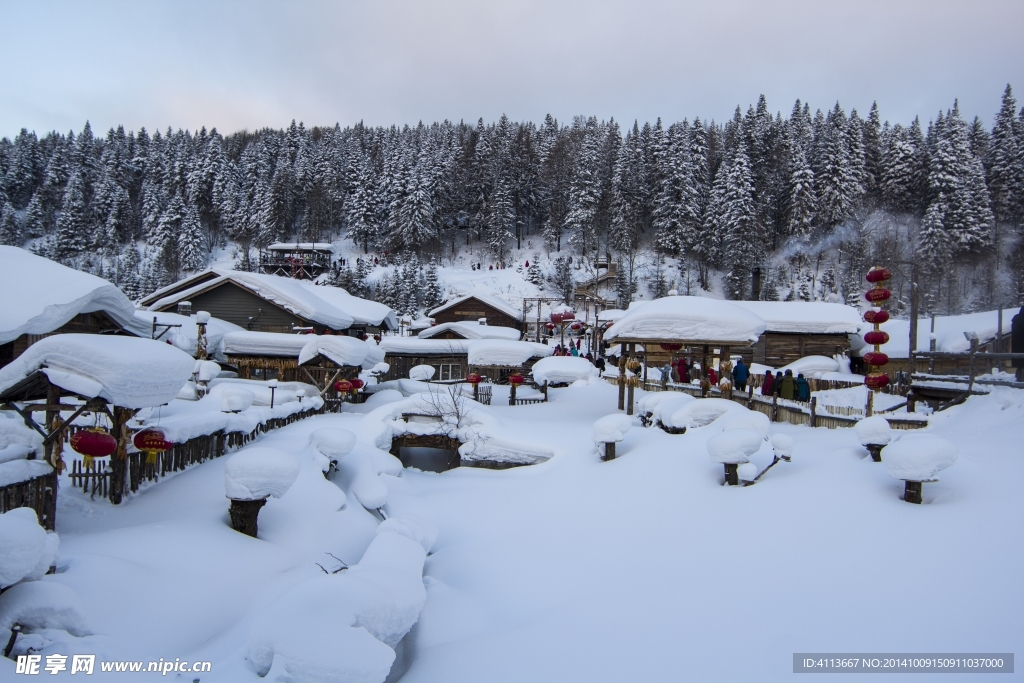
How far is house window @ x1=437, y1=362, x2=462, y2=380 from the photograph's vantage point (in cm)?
3097

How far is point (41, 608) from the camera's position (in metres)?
4.43

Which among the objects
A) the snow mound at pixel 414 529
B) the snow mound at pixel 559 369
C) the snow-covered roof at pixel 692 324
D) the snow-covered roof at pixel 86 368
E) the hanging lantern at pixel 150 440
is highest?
the snow-covered roof at pixel 692 324

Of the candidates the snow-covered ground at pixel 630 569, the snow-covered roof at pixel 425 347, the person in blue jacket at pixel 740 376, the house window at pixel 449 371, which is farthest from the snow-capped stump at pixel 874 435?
the snow-covered roof at pixel 425 347

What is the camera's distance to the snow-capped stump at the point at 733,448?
9070 mm

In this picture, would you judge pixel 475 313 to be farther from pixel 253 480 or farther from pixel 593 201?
pixel 253 480

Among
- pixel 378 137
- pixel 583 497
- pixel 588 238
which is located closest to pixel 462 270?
pixel 588 238

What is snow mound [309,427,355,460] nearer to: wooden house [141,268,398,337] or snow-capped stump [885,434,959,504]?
snow-capped stump [885,434,959,504]

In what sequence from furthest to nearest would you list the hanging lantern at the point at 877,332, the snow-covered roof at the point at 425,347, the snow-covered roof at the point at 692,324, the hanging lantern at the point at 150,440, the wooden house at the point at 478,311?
1. the wooden house at the point at 478,311
2. the snow-covered roof at the point at 425,347
3. the snow-covered roof at the point at 692,324
4. the hanging lantern at the point at 877,332
5. the hanging lantern at the point at 150,440

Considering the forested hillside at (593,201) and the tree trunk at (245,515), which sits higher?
the forested hillside at (593,201)

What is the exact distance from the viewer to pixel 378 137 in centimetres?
9212

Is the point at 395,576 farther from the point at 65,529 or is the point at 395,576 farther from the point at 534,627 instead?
the point at 65,529

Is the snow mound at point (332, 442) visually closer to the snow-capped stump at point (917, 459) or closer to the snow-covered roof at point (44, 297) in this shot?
the snow-covered roof at point (44, 297)

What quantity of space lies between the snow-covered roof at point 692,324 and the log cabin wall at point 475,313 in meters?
26.9

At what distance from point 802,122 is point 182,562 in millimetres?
73113
